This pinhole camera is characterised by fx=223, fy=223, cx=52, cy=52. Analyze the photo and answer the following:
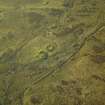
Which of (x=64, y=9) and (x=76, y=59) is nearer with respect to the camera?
(x=76, y=59)

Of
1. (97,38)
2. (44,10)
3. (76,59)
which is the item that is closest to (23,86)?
(76,59)

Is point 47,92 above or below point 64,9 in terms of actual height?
below

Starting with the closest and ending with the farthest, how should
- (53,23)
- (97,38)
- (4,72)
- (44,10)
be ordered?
(4,72)
(97,38)
(53,23)
(44,10)

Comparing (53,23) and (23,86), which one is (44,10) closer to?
(53,23)

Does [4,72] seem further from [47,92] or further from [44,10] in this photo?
[44,10]

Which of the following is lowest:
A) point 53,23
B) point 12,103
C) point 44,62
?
point 12,103

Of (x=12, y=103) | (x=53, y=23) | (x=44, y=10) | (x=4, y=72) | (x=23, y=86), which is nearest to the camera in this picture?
(x=12, y=103)
